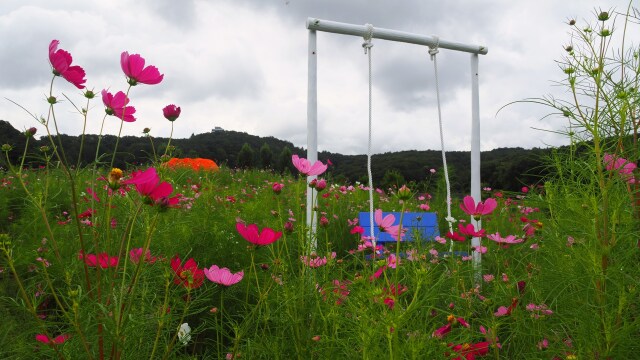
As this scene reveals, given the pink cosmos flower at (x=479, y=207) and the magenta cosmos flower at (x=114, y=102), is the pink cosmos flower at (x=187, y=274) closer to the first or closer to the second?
the magenta cosmos flower at (x=114, y=102)

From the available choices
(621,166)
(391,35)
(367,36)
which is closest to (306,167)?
(621,166)

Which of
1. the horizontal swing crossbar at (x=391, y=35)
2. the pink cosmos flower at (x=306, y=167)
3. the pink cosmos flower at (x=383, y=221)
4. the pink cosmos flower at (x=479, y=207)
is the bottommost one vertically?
the pink cosmos flower at (x=383, y=221)

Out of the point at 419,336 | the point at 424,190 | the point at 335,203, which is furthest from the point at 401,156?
the point at 419,336

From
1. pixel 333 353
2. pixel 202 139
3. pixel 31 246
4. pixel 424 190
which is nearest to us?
pixel 333 353

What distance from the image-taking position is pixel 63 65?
110cm

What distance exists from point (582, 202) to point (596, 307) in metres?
0.34

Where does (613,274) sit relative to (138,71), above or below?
below

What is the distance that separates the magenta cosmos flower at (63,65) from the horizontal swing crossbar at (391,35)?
1689 mm

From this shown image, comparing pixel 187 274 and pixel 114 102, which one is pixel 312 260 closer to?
pixel 187 274

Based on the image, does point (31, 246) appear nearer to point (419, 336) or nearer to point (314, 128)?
point (314, 128)

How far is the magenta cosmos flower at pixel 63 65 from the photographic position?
1086mm

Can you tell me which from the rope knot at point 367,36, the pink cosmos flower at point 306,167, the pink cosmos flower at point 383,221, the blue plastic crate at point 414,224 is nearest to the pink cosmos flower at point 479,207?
the pink cosmos flower at point 383,221

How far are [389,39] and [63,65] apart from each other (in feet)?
7.01

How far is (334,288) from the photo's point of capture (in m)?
1.51
